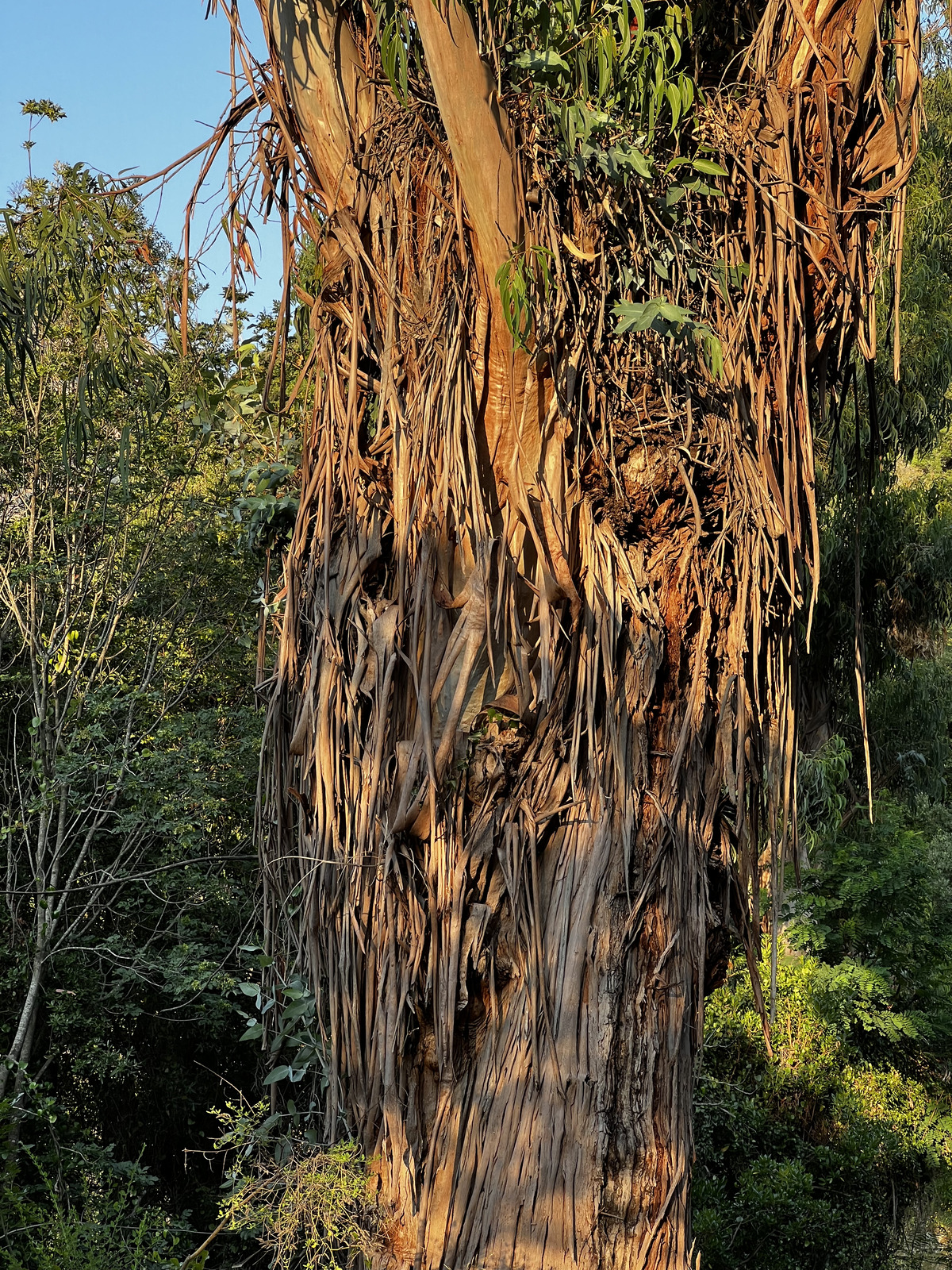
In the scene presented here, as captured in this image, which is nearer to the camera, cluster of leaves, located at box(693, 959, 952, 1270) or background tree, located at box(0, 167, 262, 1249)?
background tree, located at box(0, 167, 262, 1249)

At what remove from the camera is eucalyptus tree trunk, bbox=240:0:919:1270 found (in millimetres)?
2240

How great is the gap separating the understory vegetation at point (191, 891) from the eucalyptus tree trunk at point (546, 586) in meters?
0.84

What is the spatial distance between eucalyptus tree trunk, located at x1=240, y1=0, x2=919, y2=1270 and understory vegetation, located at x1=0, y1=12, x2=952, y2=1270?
0.84m

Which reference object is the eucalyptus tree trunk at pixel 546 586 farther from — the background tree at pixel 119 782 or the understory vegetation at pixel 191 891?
the background tree at pixel 119 782

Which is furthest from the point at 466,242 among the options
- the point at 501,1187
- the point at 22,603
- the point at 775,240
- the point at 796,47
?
the point at 22,603

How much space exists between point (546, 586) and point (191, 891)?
441cm

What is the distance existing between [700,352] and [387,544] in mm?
848

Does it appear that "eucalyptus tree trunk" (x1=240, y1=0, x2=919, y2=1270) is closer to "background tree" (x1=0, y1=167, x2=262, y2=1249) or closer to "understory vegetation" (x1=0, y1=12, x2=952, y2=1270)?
"understory vegetation" (x1=0, y1=12, x2=952, y2=1270)

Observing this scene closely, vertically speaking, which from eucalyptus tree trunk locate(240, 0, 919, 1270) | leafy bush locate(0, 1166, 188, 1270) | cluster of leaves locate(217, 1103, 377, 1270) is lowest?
leafy bush locate(0, 1166, 188, 1270)

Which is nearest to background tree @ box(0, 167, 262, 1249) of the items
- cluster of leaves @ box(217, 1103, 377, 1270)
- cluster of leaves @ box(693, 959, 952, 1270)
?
cluster of leaves @ box(217, 1103, 377, 1270)

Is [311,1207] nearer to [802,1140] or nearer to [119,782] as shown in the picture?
[119,782]

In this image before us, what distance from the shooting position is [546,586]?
2385mm

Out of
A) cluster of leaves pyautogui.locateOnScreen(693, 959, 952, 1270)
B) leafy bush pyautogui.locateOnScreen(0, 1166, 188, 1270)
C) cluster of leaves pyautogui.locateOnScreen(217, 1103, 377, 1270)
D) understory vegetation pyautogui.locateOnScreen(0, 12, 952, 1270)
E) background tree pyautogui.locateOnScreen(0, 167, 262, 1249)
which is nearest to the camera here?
cluster of leaves pyautogui.locateOnScreen(217, 1103, 377, 1270)

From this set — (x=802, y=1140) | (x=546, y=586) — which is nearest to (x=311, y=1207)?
(x=546, y=586)
